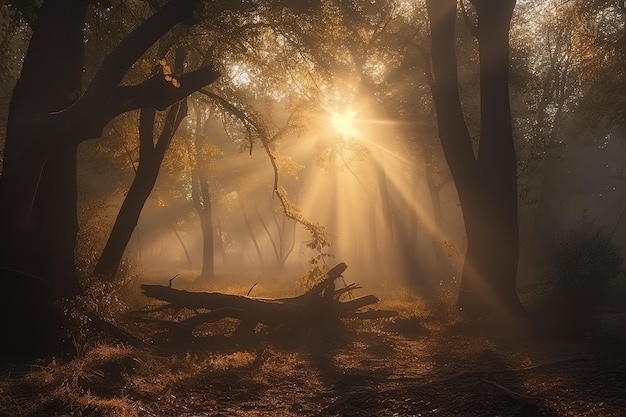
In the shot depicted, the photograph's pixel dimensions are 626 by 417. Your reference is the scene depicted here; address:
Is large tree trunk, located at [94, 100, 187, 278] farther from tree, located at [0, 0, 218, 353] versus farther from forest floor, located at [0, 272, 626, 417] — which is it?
tree, located at [0, 0, 218, 353]

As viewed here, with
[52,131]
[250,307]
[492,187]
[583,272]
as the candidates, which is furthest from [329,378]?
[583,272]

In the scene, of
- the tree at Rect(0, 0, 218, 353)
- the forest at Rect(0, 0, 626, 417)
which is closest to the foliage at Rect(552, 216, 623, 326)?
the forest at Rect(0, 0, 626, 417)

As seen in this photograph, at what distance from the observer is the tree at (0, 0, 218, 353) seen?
A: 20.6 ft

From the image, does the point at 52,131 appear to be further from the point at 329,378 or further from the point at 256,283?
the point at 256,283

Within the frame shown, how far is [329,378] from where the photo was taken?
6609mm

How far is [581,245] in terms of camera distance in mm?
12117

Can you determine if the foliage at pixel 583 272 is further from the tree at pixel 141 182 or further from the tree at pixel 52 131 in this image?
the tree at pixel 141 182

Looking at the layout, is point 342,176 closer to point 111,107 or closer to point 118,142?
point 118,142

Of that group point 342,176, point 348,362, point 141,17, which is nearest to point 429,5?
point 141,17

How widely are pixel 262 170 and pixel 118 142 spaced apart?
92.6ft

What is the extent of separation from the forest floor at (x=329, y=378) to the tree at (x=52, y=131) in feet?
3.55

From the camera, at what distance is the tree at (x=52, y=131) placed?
6.28 meters

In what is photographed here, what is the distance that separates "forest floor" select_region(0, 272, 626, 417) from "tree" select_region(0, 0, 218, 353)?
1.08 metres

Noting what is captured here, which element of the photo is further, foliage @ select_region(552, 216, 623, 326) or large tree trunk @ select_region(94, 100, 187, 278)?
large tree trunk @ select_region(94, 100, 187, 278)
